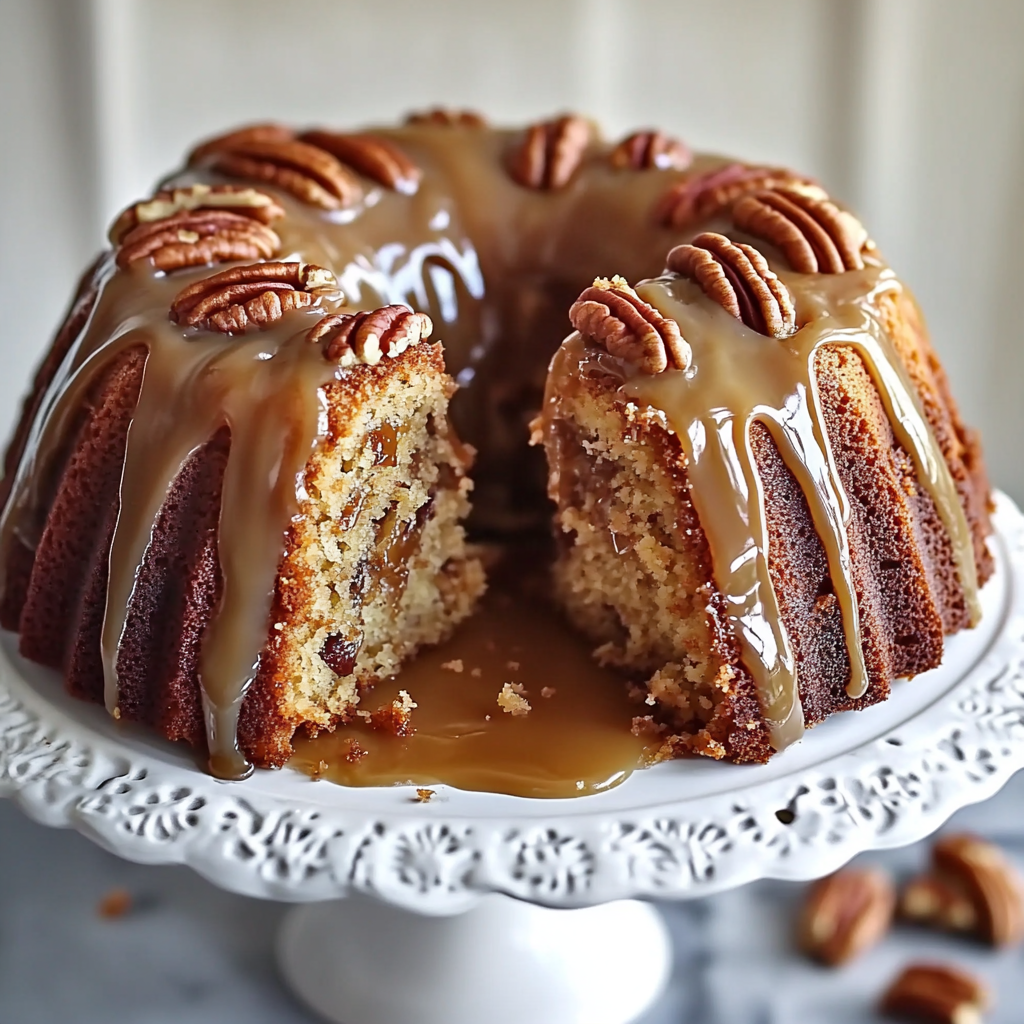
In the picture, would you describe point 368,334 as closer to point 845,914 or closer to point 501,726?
point 501,726

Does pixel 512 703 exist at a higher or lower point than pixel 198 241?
lower

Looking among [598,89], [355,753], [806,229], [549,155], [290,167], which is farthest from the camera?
[598,89]

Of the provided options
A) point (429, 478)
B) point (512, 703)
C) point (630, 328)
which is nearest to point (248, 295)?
point (429, 478)

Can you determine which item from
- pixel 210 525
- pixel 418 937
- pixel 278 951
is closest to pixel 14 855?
pixel 278 951

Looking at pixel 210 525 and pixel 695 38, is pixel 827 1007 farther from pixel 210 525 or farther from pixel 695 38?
pixel 695 38

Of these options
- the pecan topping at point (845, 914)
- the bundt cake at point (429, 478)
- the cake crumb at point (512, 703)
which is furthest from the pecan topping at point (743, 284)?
the pecan topping at point (845, 914)

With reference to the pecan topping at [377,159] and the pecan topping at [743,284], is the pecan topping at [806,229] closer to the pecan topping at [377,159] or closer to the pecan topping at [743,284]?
the pecan topping at [743,284]
